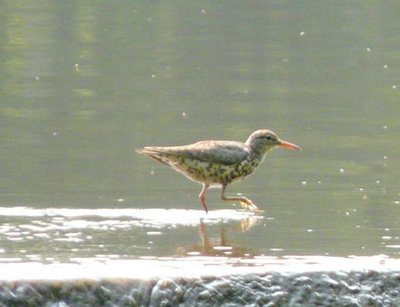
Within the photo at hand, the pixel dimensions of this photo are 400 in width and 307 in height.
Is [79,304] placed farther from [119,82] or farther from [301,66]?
[301,66]

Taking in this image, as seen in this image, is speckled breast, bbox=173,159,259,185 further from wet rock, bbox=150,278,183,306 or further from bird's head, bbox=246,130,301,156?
wet rock, bbox=150,278,183,306

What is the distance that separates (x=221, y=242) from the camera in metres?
8.39

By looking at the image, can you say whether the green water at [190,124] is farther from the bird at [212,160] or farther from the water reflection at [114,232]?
the bird at [212,160]

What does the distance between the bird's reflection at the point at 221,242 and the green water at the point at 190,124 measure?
0.02m

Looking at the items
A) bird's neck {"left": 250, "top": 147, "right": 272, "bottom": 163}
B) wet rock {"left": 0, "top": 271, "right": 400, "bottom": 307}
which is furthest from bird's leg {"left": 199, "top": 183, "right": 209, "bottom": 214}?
wet rock {"left": 0, "top": 271, "right": 400, "bottom": 307}

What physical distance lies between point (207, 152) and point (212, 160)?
0.07 metres

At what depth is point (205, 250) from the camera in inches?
317

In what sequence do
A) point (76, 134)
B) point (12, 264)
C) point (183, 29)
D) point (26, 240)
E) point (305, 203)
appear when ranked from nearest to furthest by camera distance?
point (12, 264) < point (26, 240) < point (305, 203) < point (76, 134) < point (183, 29)

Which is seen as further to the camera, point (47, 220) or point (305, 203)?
point (305, 203)

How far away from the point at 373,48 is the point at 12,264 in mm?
13772

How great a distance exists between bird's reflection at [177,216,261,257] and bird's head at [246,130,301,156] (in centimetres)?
145

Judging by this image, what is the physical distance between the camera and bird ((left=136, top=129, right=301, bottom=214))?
9934mm

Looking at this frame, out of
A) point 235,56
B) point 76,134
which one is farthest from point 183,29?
point 76,134

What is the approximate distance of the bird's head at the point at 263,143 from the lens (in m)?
10.6
